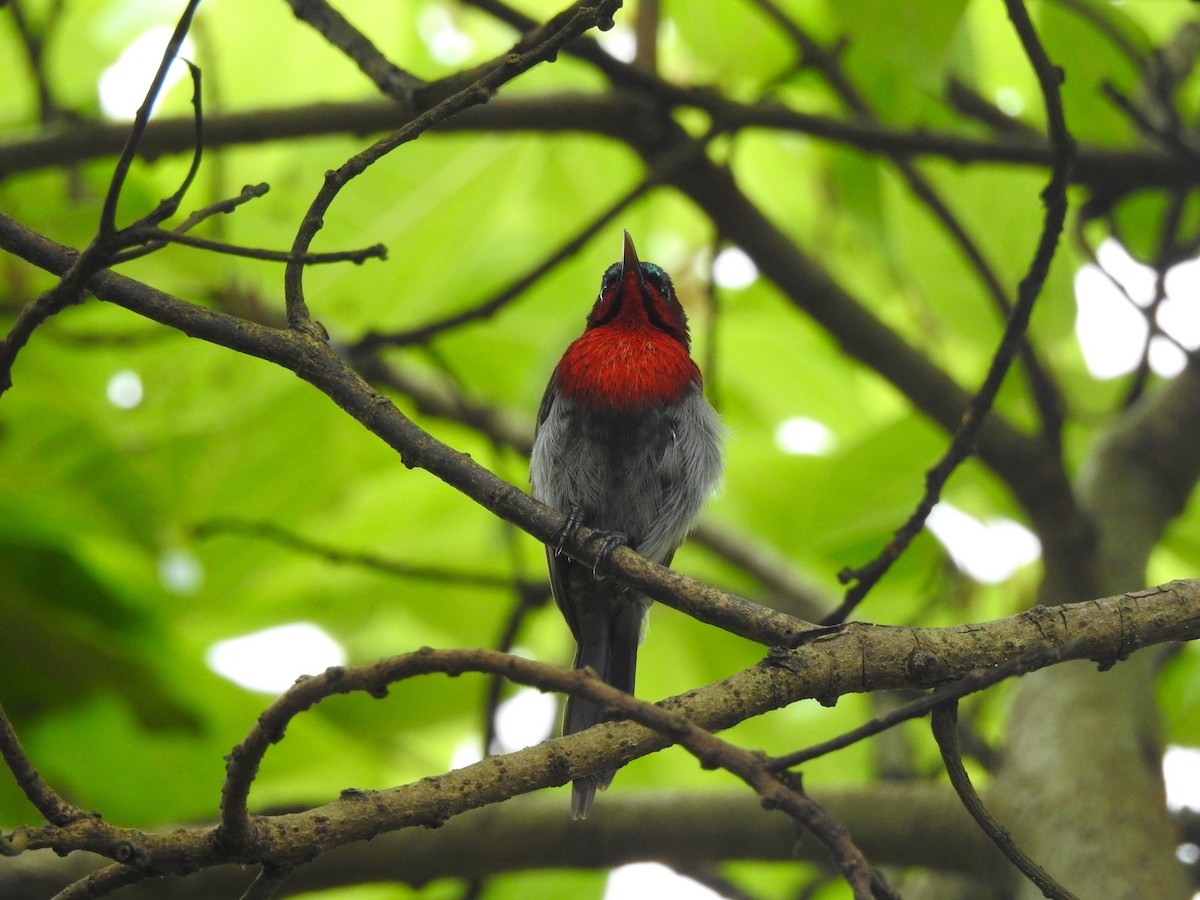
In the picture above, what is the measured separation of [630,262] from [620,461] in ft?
2.22

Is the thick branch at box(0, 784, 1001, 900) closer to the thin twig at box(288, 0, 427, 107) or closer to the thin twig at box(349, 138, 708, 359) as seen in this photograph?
the thin twig at box(349, 138, 708, 359)

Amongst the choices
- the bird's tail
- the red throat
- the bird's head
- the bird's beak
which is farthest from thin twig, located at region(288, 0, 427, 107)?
the bird's tail

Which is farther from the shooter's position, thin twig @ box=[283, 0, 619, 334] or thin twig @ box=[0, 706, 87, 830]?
thin twig @ box=[283, 0, 619, 334]

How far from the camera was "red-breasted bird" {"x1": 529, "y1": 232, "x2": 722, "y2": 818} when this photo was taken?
13.6 feet

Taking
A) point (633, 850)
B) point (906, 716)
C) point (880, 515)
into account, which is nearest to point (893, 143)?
point (880, 515)

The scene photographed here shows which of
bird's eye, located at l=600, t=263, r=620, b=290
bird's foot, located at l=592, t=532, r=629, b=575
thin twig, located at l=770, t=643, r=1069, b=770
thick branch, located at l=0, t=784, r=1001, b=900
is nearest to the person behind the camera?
thin twig, located at l=770, t=643, r=1069, b=770

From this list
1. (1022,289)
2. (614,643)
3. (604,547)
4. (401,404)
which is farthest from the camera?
(401,404)

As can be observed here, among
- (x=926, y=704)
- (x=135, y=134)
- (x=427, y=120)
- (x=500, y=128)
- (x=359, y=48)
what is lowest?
(x=926, y=704)

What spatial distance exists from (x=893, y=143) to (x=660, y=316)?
3.89 ft

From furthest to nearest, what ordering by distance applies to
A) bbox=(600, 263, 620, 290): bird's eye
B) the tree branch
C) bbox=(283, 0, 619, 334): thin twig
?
bbox=(600, 263, 620, 290): bird's eye
the tree branch
bbox=(283, 0, 619, 334): thin twig

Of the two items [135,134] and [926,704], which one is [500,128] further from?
[926,704]

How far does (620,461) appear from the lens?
13.8 ft

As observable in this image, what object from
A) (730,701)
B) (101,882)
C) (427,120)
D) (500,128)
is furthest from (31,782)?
(500,128)

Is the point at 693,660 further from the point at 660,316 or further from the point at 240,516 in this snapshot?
the point at 240,516
